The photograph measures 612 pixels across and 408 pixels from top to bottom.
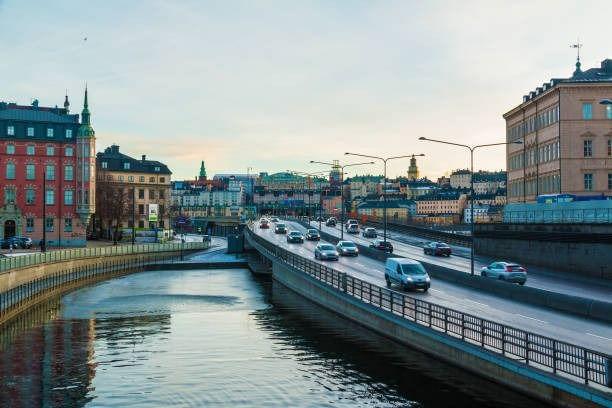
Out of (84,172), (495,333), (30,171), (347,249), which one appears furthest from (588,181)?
(30,171)

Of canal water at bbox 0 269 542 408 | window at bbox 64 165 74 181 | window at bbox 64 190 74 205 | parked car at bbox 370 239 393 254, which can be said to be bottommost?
canal water at bbox 0 269 542 408

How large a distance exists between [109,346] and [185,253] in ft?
282

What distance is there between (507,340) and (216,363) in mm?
13662

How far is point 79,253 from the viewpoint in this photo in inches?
3334

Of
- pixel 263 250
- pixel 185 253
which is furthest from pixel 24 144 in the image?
pixel 263 250

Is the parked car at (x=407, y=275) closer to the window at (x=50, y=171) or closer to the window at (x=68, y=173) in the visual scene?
the window at (x=68, y=173)

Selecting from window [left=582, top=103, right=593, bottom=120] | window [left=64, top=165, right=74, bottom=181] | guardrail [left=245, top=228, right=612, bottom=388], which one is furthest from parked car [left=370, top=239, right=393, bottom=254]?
window [left=64, top=165, right=74, bottom=181]

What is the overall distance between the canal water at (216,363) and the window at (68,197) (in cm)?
5499

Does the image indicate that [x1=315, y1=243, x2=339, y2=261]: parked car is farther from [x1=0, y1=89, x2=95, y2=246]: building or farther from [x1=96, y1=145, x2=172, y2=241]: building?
[x1=96, y1=145, x2=172, y2=241]: building

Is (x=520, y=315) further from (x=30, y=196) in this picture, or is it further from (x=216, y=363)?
(x=30, y=196)

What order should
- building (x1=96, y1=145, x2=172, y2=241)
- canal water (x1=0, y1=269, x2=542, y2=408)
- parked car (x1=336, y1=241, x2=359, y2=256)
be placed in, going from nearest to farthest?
canal water (x1=0, y1=269, x2=542, y2=408) < parked car (x1=336, y1=241, x2=359, y2=256) < building (x1=96, y1=145, x2=172, y2=241)

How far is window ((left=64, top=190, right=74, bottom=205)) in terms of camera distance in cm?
11106

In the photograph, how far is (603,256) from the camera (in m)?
52.7

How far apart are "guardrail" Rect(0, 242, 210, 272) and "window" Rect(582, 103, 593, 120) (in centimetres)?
5618
